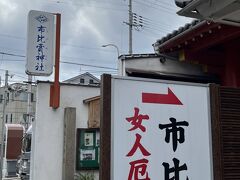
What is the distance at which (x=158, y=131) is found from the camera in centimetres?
457

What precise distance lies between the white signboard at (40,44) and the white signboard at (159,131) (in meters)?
6.38

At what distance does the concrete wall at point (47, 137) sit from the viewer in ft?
34.4

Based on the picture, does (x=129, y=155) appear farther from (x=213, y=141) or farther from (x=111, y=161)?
(x=213, y=141)

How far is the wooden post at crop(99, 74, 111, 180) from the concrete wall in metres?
Result: 6.43

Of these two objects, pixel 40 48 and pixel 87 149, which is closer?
pixel 40 48

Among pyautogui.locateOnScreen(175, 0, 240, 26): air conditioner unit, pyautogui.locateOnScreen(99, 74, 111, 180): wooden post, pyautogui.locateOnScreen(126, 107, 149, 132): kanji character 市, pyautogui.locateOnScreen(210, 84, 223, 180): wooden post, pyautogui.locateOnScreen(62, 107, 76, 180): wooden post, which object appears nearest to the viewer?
pyautogui.locateOnScreen(175, 0, 240, 26): air conditioner unit

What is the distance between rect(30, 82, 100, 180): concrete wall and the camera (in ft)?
34.4

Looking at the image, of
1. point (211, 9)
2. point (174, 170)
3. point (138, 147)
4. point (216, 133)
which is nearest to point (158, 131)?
point (138, 147)

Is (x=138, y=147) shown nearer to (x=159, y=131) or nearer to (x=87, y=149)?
(x=159, y=131)

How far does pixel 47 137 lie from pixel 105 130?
674 centimetres

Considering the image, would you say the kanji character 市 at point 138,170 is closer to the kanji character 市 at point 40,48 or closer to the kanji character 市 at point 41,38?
the kanji character 市 at point 40,48

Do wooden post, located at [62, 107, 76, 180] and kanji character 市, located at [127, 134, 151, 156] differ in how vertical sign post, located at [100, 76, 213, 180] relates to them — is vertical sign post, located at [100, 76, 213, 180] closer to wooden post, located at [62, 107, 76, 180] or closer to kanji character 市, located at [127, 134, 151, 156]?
kanji character 市, located at [127, 134, 151, 156]

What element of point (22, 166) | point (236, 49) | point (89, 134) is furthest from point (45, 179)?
point (22, 166)

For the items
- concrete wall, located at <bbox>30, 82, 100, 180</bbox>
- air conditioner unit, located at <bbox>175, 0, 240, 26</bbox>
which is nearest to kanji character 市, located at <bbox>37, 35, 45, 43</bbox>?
concrete wall, located at <bbox>30, 82, 100, 180</bbox>
